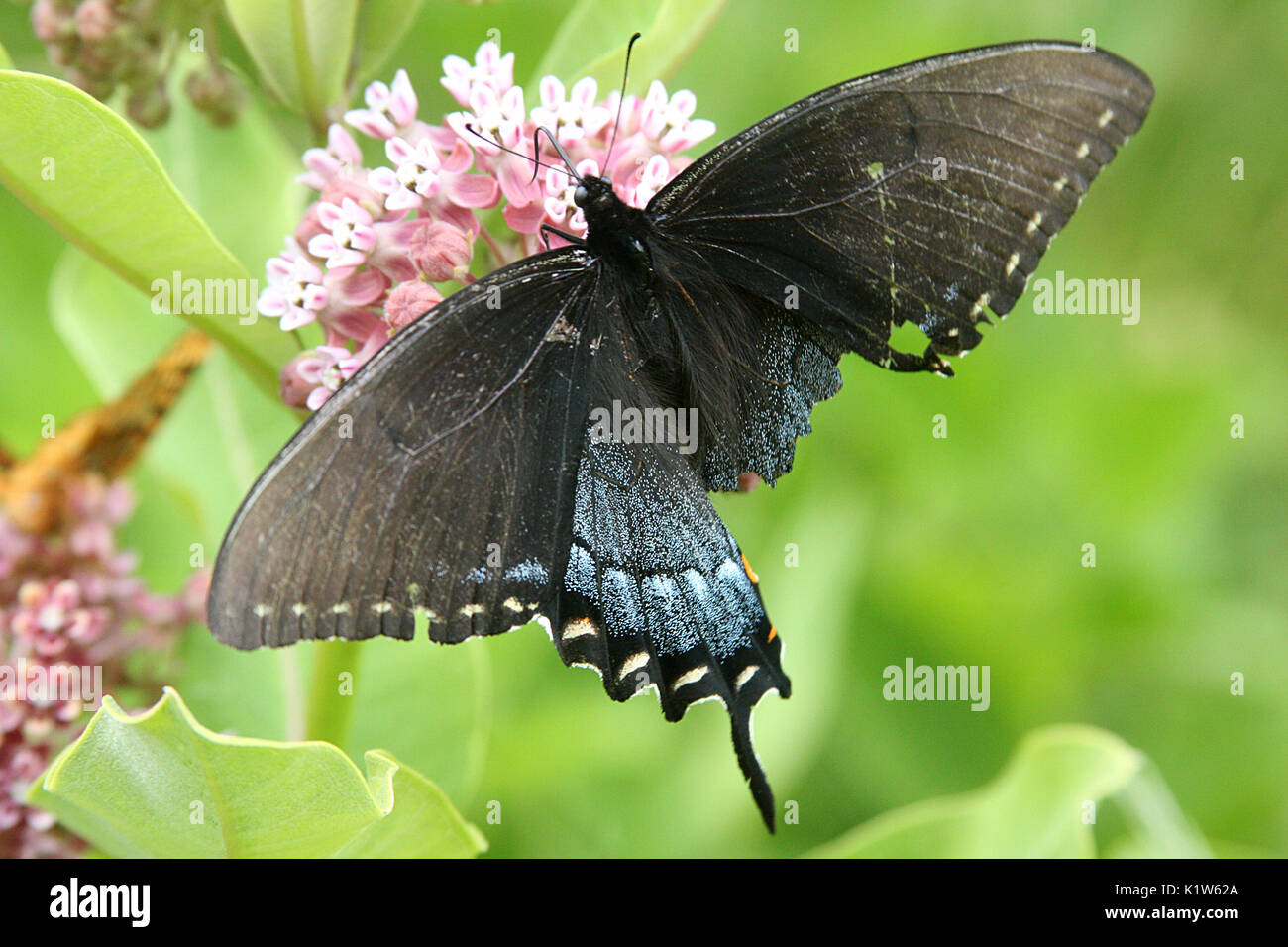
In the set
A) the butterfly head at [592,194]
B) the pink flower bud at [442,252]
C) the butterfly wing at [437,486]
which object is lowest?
the butterfly wing at [437,486]

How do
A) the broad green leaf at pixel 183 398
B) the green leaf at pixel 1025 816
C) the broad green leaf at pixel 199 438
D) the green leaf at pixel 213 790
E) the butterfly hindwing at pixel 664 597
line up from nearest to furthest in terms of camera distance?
1. the green leaf at pixel 213 790
2. the butterfly hindwing at pixel 664 597
3. the green leaf at pixel 1025 816
4. the broad green leaf at pixel 199 438
5. the broad green leaf at pixel 183 398

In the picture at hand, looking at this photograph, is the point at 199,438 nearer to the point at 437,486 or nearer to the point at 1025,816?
the point at 437,486

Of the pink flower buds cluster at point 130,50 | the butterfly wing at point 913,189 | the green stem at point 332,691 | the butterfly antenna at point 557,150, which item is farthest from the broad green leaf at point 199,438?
the butterfly wing at point 913,189

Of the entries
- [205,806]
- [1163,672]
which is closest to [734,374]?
[205,806]

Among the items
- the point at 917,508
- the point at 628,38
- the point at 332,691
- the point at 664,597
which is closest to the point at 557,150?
the point at 628,38

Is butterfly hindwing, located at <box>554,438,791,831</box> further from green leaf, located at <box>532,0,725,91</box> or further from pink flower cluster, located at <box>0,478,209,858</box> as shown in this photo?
A: pink flower cluster, located at <box>0,478,209,858</box>

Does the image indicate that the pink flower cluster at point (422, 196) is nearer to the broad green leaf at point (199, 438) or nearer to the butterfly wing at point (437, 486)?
the butterfly wing at point (437, 486)
